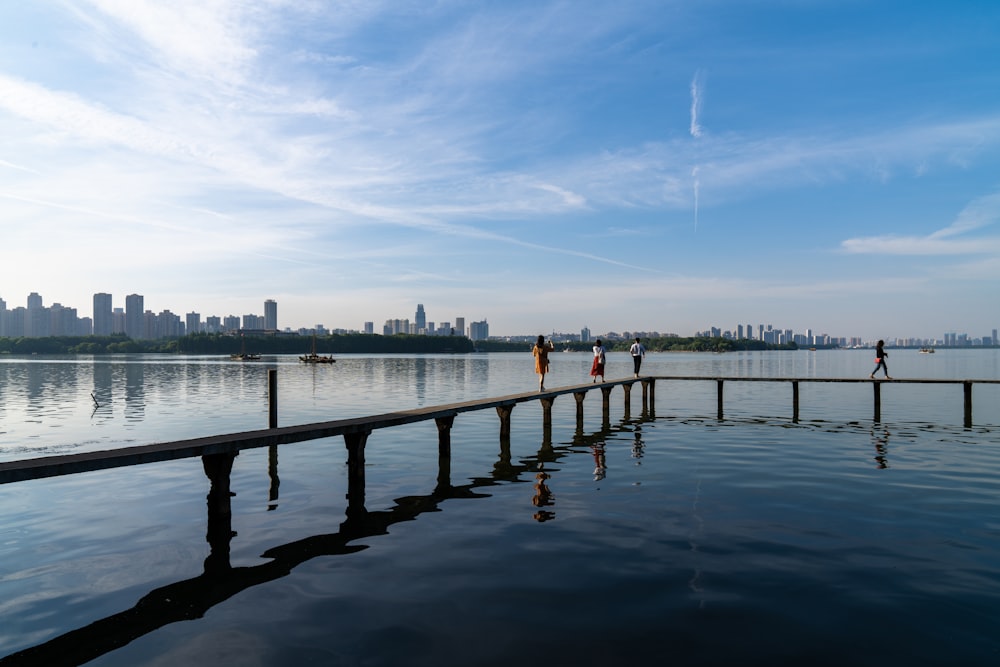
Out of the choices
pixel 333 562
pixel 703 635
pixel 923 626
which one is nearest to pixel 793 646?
pixel 703 635

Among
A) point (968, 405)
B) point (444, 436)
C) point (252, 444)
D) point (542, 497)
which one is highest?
point (252, 444)

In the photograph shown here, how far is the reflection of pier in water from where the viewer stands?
779 centimetres

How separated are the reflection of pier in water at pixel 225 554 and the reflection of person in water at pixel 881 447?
9.91m

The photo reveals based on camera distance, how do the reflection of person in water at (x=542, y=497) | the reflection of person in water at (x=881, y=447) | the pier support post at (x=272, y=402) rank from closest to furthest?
the reflection of person in water at (x=542, y=497)
the pier support post at (x=272, y=402)
the reflection of person in water at (x=881, y=447)

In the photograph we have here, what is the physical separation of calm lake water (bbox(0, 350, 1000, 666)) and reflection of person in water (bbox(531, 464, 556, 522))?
0.07 metres

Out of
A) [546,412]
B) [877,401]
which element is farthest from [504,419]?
[877,401]

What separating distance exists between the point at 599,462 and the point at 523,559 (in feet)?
34.1

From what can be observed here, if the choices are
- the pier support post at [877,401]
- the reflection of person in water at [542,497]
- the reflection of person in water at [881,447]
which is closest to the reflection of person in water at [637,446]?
the reflection of person in water at [542,497]

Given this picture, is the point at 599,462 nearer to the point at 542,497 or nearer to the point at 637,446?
the point at 637,446

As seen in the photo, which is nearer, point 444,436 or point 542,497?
point 542,497

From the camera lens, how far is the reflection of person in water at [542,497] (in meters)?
13.5

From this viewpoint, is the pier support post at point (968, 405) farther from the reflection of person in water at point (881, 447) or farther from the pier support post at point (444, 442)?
the pier support post at point (444, 442)

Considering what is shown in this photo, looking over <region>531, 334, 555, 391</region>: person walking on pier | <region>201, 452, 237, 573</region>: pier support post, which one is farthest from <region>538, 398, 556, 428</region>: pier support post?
<region>201, 452, 237, 573</region>: pier support post

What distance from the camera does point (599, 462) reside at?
20.6m
